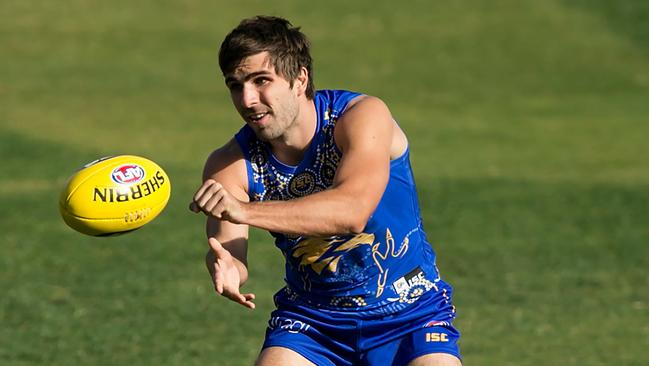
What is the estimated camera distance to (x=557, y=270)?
1260 centimetres

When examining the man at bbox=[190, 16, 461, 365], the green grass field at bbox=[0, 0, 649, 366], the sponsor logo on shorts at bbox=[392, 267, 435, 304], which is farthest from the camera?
the green grass field at bbox=[0, 0, 649, 366]

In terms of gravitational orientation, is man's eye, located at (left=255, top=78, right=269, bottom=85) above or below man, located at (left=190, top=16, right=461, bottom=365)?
above

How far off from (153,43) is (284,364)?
84.0 feet

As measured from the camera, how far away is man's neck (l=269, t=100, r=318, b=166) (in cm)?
586

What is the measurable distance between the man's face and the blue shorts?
3.01 ft

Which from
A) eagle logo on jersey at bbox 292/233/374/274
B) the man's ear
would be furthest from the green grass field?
the man's ear

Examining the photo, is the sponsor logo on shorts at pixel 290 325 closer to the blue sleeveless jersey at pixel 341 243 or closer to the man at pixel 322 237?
the man at pixel 322 237

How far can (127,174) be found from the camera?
571 cm

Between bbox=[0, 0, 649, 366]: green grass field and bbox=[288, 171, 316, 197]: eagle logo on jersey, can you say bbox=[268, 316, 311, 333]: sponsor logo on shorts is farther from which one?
bbox=[0, 0, 649, 366]: green grass field

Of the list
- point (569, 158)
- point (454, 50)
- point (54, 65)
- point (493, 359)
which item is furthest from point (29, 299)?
point (454, 50)

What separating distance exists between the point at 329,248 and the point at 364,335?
17.2 inches

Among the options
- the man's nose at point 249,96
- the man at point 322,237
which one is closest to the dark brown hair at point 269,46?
the man at point 322,237

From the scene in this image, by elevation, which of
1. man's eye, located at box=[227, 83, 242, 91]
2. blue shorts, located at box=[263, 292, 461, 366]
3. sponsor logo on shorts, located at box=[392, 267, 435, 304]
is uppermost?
man's eye, located at box=[227, 83, 242, 91]

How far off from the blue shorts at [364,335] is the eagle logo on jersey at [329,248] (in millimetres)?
241
